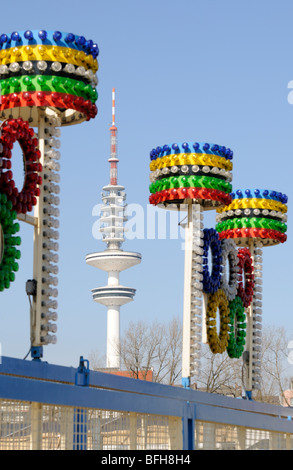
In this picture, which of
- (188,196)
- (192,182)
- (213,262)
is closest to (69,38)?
(192,182)

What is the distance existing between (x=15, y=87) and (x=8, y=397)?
1098 cm

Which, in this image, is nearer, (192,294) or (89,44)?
(89,44)

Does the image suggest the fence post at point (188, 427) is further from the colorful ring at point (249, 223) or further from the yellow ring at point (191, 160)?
the colorful ring at point (249, 223)

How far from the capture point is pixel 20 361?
20.9 meters

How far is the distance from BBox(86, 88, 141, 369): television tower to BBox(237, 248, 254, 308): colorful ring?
101m

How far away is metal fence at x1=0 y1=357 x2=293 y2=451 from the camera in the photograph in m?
17.8

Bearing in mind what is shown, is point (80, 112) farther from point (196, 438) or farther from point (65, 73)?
point (196, 438)

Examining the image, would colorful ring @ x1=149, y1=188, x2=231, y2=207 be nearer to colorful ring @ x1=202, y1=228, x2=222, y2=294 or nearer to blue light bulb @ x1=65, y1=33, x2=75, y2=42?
colorful ring @ x1=202, y1=228, x2=222, y2=294

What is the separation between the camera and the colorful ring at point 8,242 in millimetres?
23331

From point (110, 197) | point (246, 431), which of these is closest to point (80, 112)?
point (246, 431)

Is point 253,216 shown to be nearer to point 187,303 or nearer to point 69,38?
point 187,303

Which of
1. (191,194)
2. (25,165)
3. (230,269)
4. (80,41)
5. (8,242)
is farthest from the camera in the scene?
(230,269)

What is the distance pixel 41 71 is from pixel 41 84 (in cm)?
35

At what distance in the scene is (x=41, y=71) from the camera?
2538 cm
